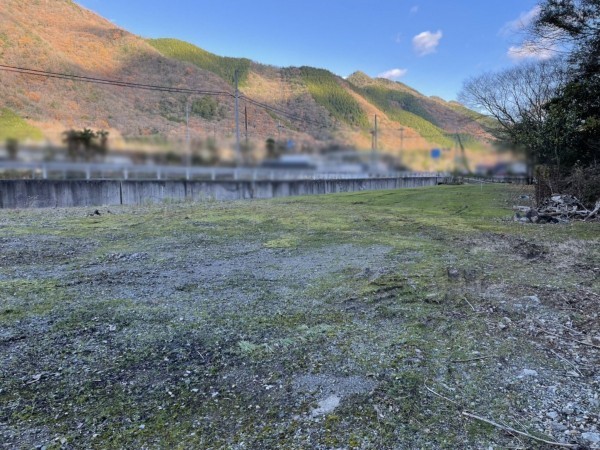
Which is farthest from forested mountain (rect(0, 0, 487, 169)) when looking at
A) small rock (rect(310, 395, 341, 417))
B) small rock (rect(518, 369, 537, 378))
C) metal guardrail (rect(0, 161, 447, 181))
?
small rock (rect(518, 369, 537, 378))

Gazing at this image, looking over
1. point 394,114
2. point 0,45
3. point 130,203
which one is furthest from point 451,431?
point 394,114

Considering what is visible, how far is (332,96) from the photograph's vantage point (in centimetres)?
6681

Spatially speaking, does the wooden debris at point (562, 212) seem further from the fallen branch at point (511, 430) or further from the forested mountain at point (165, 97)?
the forested mountain at point (165, 97)

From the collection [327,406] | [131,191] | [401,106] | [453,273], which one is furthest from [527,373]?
[401,106]

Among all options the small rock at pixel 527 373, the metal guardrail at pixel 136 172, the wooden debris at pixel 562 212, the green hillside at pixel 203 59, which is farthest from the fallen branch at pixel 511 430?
the green hillside at pixel 203 59

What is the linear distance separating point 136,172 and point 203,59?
211 ft

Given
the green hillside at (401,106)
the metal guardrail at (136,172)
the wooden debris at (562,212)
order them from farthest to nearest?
the green hillside at (401,106) → the metal guardrail at (136,172) → the wooden debris at (562,212)

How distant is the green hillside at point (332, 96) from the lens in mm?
57537

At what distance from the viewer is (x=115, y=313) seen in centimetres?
305

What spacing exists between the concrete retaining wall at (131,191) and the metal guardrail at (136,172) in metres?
0.67

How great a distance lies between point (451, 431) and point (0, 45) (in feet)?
177

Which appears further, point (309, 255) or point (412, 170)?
point (412, 170)

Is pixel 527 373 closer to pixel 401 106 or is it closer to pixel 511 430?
pixel 511 430

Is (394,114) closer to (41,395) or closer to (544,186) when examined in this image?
(544,186)
